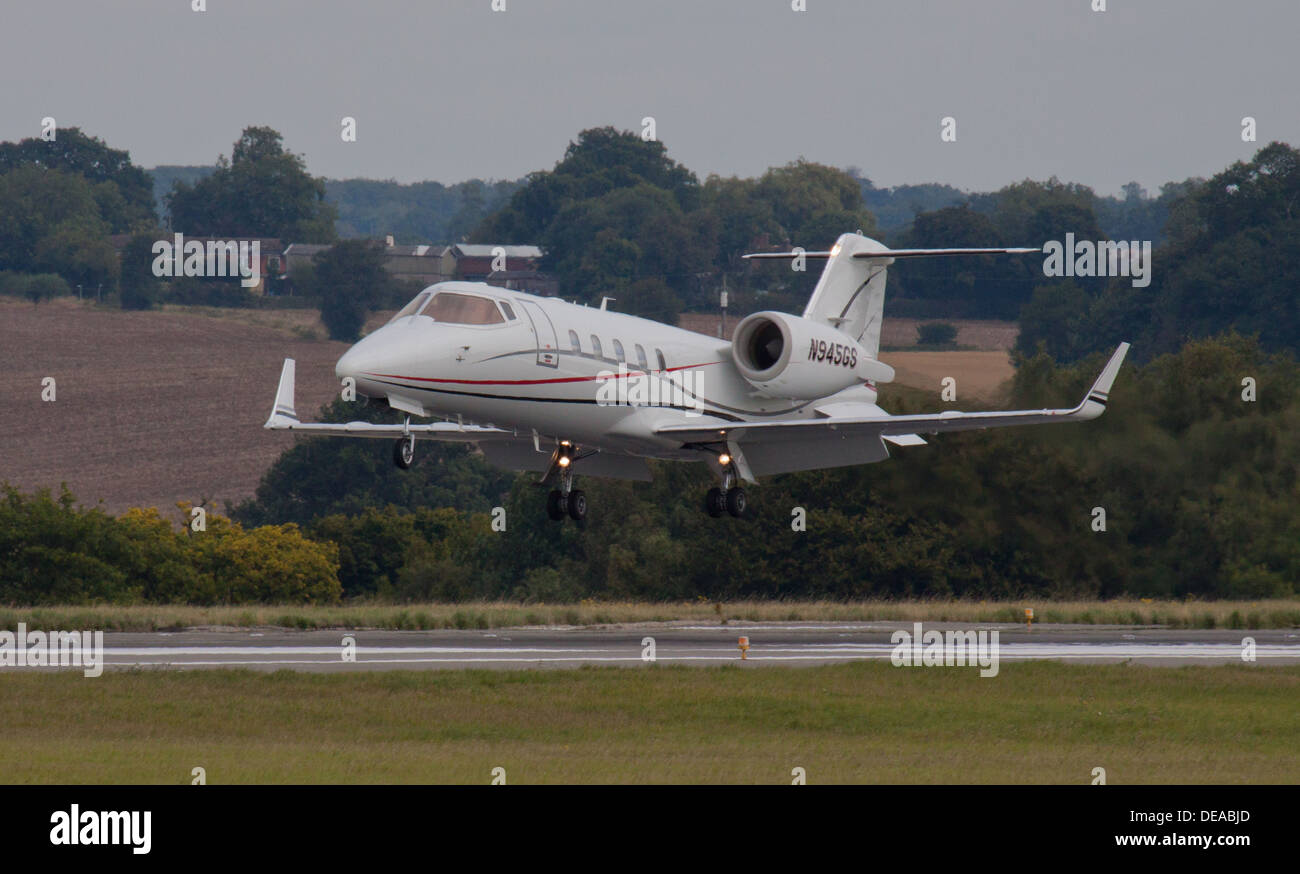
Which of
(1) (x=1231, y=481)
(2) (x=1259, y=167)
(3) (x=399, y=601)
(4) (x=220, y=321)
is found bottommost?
(3) (x=399, y=601)

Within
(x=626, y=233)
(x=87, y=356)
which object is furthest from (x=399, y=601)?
(x=626, y=233)

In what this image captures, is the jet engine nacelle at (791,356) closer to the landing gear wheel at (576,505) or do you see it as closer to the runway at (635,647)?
the landing gear wheel at (576,505)

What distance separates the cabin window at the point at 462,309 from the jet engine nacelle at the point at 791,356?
637 cm

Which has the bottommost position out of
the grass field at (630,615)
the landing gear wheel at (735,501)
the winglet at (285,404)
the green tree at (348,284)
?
the grass field at (630,615)

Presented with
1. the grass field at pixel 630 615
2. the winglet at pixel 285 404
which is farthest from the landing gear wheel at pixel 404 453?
the grass field at pixel 630 615

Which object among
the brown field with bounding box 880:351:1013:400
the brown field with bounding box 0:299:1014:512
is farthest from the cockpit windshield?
the brown field with bounding box 0:299:1014:512

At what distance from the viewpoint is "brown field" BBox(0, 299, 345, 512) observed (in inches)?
3794

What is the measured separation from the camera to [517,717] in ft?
91.4

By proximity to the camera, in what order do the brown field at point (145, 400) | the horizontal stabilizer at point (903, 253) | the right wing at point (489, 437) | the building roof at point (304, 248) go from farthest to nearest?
the building roof at point (304, 248), the brown field at point (145, 400), the horizontal stabilizer at point (903, 253), the right wing at point (489, 437)

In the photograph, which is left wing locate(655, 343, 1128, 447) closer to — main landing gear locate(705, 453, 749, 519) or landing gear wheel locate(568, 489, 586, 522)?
main landing gear locate(705, 453, 749, 519)

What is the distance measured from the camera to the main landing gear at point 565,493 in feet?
107

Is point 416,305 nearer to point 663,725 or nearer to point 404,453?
point 404,453

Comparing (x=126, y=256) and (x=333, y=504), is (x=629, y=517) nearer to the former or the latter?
(x=333, y=504)

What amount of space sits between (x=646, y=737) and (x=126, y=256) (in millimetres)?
128388
